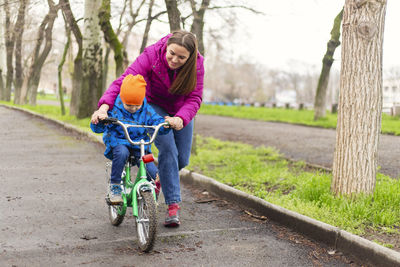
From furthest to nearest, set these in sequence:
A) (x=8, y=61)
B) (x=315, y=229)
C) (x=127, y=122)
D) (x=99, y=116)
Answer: (x=8, y=61) → (x=315, y=229) → (x=127, y=122) → (x=99, y=116)

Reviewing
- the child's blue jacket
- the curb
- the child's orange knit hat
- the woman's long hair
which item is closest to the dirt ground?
the curb

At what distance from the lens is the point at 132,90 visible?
Answer: 3896 mm

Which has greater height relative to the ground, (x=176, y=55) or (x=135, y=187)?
(x=176, y=55)

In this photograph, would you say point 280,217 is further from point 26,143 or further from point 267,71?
point 267,71

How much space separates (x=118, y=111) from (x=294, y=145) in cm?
786

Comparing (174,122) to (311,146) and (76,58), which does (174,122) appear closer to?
(311,146)

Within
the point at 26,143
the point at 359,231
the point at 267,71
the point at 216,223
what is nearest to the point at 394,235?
the point at 359,231

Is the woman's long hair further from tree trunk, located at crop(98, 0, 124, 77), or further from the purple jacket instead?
tree trunk, located at crop(98, 0, 124, 77)

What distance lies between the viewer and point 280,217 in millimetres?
4785

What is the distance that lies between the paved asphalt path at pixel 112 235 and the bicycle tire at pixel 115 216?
0.06 metres

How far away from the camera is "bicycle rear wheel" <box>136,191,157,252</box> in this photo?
142 inches

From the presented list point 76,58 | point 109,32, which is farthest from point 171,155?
point 76,58

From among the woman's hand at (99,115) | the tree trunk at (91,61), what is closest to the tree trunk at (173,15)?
Result: the woman's hand at (99,115)

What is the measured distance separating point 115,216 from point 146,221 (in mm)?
785
